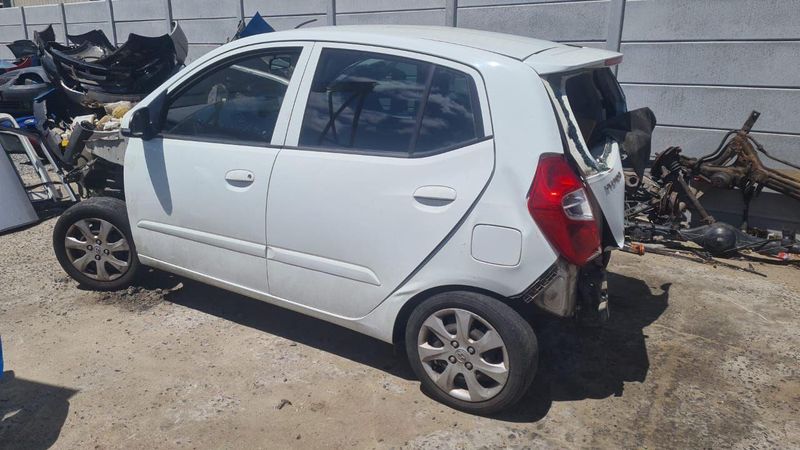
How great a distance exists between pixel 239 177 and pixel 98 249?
154cm

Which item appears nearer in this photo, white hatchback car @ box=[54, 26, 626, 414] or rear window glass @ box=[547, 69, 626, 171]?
white hatchback car @ box=[54, 26, 626, 414]

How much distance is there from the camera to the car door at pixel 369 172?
2.93m

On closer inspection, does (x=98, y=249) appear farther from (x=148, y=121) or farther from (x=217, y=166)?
(x=217, y=166)

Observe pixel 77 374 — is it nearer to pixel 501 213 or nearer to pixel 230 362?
pixel 230 362

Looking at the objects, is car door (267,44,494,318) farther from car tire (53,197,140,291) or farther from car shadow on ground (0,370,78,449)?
car tire (53,197,140,291)

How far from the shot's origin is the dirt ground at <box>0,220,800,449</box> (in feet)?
9.80

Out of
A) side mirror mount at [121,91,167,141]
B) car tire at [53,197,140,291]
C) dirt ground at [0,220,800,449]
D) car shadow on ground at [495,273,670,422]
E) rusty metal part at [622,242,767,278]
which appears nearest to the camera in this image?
dirt ground at [0,220,800,449]

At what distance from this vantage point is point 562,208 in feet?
9.11

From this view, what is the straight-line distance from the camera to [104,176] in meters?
4.87

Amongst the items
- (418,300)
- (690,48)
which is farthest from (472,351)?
(690,48)

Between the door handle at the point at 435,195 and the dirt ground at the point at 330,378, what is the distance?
3.06 ft

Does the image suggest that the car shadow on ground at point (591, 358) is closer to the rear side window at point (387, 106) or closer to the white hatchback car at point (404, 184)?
the white hatchback car at point (404, 184)

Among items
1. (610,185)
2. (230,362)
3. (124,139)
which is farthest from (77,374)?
(610,185)

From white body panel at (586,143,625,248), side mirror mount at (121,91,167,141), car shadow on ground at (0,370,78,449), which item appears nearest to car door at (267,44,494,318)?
white body panel at (586,143,625,248)
